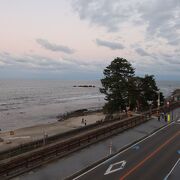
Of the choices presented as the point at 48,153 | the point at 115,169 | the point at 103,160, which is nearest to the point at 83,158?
the point at 103,160

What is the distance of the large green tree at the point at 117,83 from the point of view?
2136 inches

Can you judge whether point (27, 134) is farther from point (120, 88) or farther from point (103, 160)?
point (103, 160)

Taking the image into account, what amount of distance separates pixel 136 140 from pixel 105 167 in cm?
882

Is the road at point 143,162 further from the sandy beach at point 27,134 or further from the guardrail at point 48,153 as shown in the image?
the sandy beach at point 27,134

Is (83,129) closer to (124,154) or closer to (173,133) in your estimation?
(173,133)

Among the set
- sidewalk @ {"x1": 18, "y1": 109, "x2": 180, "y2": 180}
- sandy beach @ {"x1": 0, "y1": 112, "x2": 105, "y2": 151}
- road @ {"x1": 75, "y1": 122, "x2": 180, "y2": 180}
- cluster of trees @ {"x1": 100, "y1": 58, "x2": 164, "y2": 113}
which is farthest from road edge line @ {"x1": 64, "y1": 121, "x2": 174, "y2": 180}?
cluster of trees @ {"x1": 100, "y1": 58, "x2": 164, "y2": 113}

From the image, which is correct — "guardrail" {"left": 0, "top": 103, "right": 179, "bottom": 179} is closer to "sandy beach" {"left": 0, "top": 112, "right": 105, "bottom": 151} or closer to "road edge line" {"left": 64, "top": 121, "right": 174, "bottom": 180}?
"road edge line" {"left": 64, "top": 121, "right": 174, "bottom": 180}

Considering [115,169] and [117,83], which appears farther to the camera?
Answer: [117,83]

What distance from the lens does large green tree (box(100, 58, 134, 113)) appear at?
2136 inches

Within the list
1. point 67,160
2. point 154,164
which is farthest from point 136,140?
point 67,160

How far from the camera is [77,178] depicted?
684 inches

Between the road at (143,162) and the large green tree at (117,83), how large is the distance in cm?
2530

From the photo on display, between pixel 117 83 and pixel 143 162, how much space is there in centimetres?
3426

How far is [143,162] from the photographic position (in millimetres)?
20859
